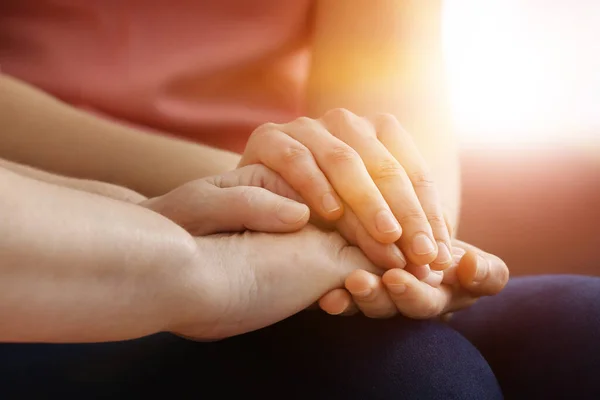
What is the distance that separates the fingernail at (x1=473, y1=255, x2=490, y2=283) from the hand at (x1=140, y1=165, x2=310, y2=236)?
187mm

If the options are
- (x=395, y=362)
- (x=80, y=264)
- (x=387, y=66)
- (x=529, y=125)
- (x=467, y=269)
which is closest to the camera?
(x=80, y=264)

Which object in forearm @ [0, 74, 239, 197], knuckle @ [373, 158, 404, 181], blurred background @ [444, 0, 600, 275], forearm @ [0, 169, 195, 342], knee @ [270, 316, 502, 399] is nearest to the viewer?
forearm @ [0, 169, 195, 342]

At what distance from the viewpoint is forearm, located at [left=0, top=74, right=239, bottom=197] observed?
85 cm

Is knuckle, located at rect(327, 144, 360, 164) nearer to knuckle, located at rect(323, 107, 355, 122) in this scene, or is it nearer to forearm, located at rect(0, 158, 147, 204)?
knuckle, located at rect(323, 107, 355, 122)

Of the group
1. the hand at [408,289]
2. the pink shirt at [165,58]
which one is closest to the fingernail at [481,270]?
the hand at [408,289]

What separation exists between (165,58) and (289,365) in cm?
55

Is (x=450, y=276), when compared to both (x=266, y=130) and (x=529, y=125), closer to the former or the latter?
(x=266, y=130)

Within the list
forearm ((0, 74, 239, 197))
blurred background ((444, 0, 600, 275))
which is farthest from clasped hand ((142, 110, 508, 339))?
blurred background ((444, 0, 600, 275))

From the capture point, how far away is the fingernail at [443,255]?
638mm

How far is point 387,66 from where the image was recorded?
3.21 feet

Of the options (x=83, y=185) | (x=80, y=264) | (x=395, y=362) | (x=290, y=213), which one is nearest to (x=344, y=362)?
(x=395, y=362)

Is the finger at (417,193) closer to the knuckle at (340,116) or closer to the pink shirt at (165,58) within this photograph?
the knuckle at (340,116)

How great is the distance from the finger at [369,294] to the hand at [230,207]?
0.25 feet

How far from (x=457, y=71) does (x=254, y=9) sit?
49 centimetres
